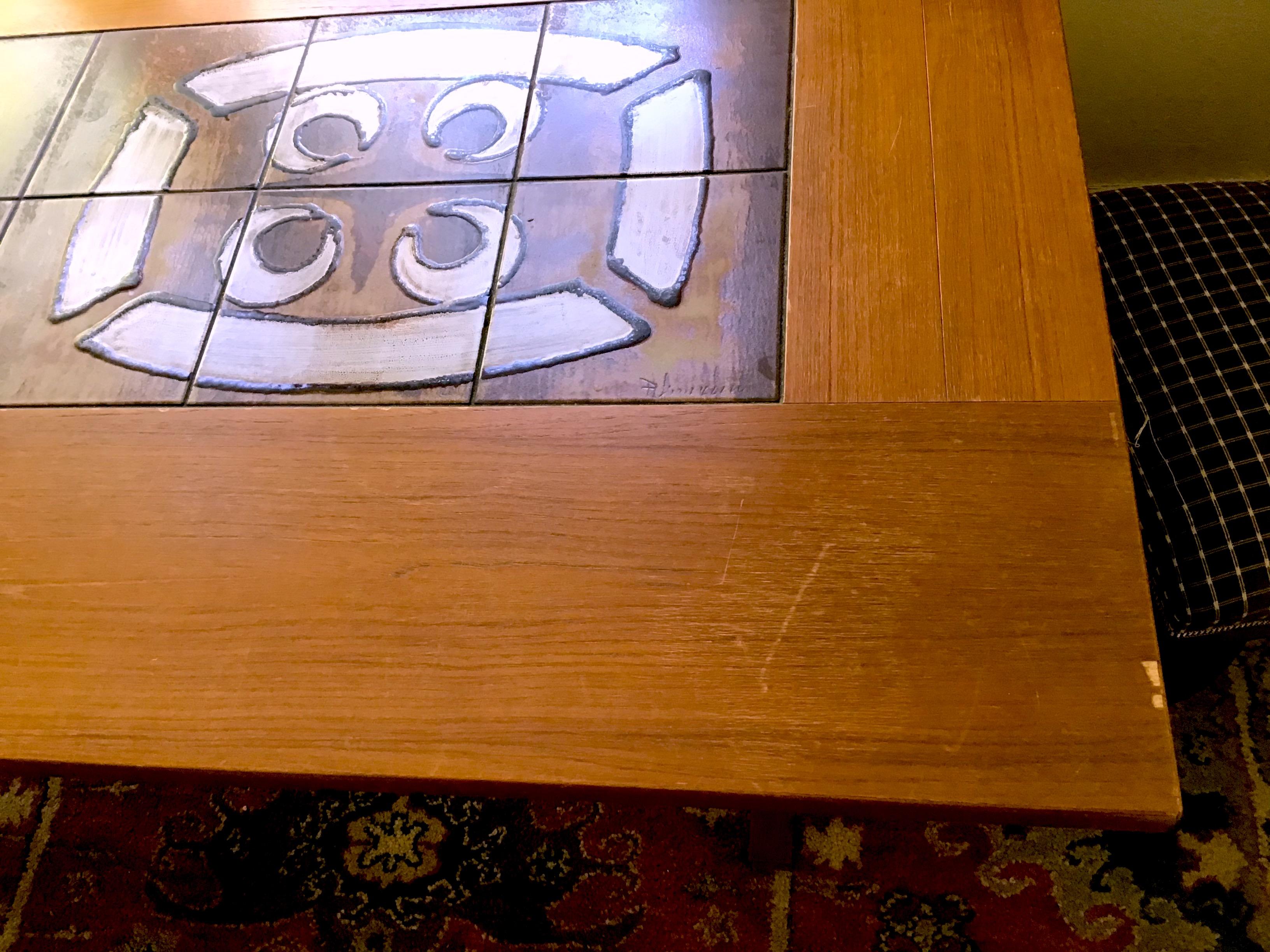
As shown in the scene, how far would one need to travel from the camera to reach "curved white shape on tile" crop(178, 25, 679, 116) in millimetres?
986

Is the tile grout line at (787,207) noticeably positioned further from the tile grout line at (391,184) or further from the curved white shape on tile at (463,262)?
the curved white shape on tile at (463,262)

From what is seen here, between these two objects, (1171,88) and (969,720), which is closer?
(969,720)

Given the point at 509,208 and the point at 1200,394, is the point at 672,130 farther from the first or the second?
the point at 1200,394

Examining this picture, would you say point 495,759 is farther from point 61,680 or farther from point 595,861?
point 595,861

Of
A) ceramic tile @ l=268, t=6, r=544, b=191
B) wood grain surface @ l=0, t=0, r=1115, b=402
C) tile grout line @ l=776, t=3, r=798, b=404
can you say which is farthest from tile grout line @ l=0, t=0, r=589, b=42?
wood grain surface @ l=0, t=0, r=1115, b=402

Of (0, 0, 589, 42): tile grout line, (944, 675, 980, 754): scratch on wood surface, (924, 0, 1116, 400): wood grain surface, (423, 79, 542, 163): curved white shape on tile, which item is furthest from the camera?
(0, 0, 589, 42): tile grout line

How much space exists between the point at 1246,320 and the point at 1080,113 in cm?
77

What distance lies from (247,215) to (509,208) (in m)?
0.28

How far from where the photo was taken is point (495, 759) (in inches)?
23.9

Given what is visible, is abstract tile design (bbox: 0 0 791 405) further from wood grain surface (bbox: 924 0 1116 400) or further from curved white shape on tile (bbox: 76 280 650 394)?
wood grain surface (bbox: 924 0 1116 400)

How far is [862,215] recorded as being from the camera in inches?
32.5

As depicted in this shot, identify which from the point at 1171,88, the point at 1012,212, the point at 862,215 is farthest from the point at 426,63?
the point at 1171,88

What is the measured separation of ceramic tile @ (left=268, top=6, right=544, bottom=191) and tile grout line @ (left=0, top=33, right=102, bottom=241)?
267mm

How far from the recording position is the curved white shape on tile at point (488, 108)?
3.08 ft
